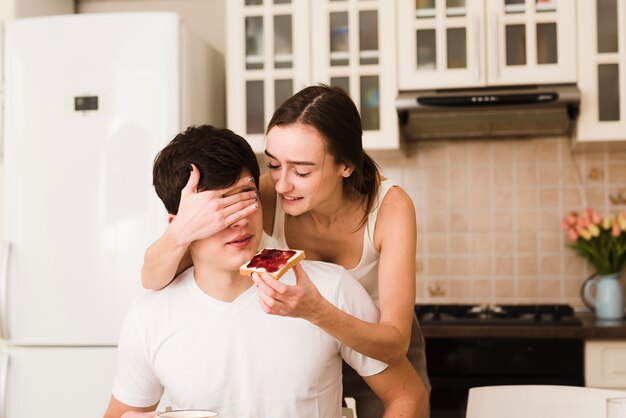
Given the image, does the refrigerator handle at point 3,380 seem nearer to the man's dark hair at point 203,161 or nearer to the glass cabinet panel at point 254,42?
the glass cabinet panel at point 254,42

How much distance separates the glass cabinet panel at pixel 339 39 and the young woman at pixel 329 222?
129cm

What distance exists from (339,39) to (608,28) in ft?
3.28

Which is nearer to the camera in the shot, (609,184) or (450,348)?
(450,348)

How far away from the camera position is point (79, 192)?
2848mm

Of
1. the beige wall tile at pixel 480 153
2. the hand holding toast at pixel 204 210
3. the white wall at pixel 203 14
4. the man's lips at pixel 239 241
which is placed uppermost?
the white wall at pixel 203 14

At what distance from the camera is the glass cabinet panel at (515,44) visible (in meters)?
3.03

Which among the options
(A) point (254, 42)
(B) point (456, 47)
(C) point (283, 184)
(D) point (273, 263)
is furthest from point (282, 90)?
(D) point (273, 263)

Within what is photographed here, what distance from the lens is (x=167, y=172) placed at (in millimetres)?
1631

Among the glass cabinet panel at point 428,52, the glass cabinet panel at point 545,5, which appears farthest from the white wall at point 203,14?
the glass cabinet panel at point 545,5

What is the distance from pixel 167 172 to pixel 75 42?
1454 mm

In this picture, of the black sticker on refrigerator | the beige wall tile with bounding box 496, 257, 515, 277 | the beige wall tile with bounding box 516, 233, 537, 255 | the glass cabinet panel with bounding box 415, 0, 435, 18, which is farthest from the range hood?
the black sticker on refrigerator

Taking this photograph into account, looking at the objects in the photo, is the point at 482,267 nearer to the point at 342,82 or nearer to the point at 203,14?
the point at 342,82

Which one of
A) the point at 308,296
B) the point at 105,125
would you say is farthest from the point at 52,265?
the point at 308,296

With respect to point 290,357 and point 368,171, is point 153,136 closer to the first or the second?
point 368,171
